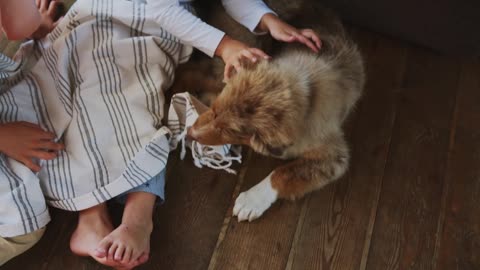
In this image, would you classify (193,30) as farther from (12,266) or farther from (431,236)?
(431,236)

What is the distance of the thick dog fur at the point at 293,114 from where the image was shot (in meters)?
1.10

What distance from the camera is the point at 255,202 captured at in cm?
135

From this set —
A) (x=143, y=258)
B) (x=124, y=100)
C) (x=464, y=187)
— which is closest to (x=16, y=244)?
(x=143, y=258)

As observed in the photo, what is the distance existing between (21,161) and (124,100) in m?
0.30

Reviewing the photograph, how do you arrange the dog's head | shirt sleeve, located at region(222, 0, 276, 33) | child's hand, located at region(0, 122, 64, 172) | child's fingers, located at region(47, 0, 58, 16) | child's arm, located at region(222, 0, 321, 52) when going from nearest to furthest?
the dog's head < child's hand, located at region(0, 122, 64, 172) < child's arm, located at region(222, 0, 321, 52) < shirt sleeve, located at region(222, 0, 276, 33) < child's fingers, located at region(47, 0, 58, 16)

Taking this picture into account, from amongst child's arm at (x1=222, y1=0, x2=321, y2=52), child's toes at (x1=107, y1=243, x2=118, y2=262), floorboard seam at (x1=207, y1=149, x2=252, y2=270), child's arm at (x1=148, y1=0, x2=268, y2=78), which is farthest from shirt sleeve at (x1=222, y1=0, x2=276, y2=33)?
child's toes at (x1=107, y1=243, x2=118, y2=262)

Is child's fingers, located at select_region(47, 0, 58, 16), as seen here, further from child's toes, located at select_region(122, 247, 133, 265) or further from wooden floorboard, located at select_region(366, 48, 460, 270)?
wooden floorboard, located at select_region(366, 48, 460, 270)

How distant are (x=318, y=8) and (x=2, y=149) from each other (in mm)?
941

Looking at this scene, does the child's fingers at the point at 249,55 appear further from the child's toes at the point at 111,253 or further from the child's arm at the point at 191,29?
the child's toes at the point at 111,253

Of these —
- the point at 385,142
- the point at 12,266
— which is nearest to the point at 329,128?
the point at 385,142

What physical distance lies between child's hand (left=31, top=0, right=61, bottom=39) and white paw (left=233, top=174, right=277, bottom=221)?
2.49ft

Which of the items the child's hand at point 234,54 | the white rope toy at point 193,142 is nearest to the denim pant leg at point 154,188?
the white rope toy at point 193,142

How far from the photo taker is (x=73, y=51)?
1.37 meters

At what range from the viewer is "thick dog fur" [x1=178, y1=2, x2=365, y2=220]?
1.10 m
